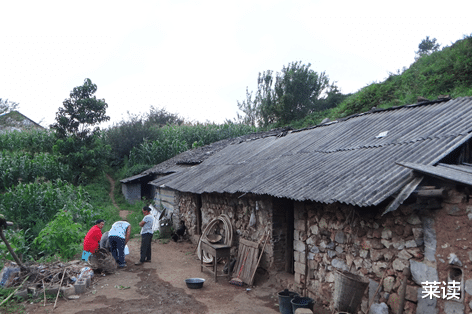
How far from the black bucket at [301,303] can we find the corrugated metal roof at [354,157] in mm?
1764

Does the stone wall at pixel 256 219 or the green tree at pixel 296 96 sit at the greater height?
the green tree at pixel 296 96

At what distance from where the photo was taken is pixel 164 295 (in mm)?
7516

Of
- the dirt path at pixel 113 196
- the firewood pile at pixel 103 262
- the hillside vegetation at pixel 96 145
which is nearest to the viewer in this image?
the firewood pile at pixel 103 262

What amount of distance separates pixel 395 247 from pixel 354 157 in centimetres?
232

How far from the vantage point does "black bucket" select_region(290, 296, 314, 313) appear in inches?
225

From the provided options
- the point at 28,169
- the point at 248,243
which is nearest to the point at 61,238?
the point at 248,243

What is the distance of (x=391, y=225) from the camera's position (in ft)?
16.0

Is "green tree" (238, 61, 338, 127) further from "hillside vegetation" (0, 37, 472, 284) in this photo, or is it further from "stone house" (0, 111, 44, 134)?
"stone house" (0, 111, 44, 134)

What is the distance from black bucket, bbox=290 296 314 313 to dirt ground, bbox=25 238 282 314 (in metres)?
0.79

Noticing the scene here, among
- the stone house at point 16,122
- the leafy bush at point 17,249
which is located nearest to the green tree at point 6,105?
the stone house at point 16,122

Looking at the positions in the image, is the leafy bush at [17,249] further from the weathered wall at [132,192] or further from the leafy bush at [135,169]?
the leafy bush at [135,169]

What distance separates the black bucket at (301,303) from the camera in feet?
18.8

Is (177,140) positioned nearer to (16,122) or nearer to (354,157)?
(16,122)

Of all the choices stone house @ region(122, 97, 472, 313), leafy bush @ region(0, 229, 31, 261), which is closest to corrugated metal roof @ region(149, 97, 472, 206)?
stone house @ region(122, 97, 472, 313)
